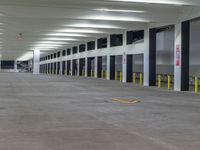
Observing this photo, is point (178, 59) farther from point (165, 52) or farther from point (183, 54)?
point (165, 52)

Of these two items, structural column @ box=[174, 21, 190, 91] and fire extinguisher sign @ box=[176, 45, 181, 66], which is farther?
fire extinguisher sign @ box=[176, 45, 181, 66]

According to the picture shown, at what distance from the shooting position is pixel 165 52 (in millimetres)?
38625

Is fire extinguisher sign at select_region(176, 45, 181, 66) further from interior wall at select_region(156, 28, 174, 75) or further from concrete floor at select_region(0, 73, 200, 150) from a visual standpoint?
concrete floor at select_region(0, 73, 200, 150)

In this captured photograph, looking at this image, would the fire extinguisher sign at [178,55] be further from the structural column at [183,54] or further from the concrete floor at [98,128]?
the concrete floor at [98,128]

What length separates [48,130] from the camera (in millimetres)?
9133

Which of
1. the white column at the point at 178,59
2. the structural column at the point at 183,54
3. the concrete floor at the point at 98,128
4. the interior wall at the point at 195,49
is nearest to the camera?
the concrete floor at the point at 98,128

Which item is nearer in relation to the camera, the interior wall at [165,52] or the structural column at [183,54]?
the structural column at [183,54]

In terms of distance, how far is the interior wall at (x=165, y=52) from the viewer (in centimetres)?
3691

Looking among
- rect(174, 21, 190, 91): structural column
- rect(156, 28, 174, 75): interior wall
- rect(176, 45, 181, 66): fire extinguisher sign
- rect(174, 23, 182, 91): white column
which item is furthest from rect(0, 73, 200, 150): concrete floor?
rect(156, 28, 174, 75): interior wall

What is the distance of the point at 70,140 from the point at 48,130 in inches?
53.4

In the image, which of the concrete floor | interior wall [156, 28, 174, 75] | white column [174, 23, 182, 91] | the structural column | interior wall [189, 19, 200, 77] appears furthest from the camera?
interior wall [156, 28, 174, 75]

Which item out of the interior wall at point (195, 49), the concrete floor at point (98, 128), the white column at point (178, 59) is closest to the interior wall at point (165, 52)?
the interior wall at point (195, 49)

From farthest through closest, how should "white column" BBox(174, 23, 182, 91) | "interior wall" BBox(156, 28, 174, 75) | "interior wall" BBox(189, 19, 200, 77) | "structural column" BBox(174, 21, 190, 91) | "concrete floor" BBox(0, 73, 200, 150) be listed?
"interior wall" BBox(156, 28, 174, 75) → "interior wall" BBox(189, 19, 200, 77) → "white column" BBox(174, 23, 182, 91) → "structural column" BBox(174, 21, 190, 91) → "concrete floor" BBox(0, 73, 200, 150)

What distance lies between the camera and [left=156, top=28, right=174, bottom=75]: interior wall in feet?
121
